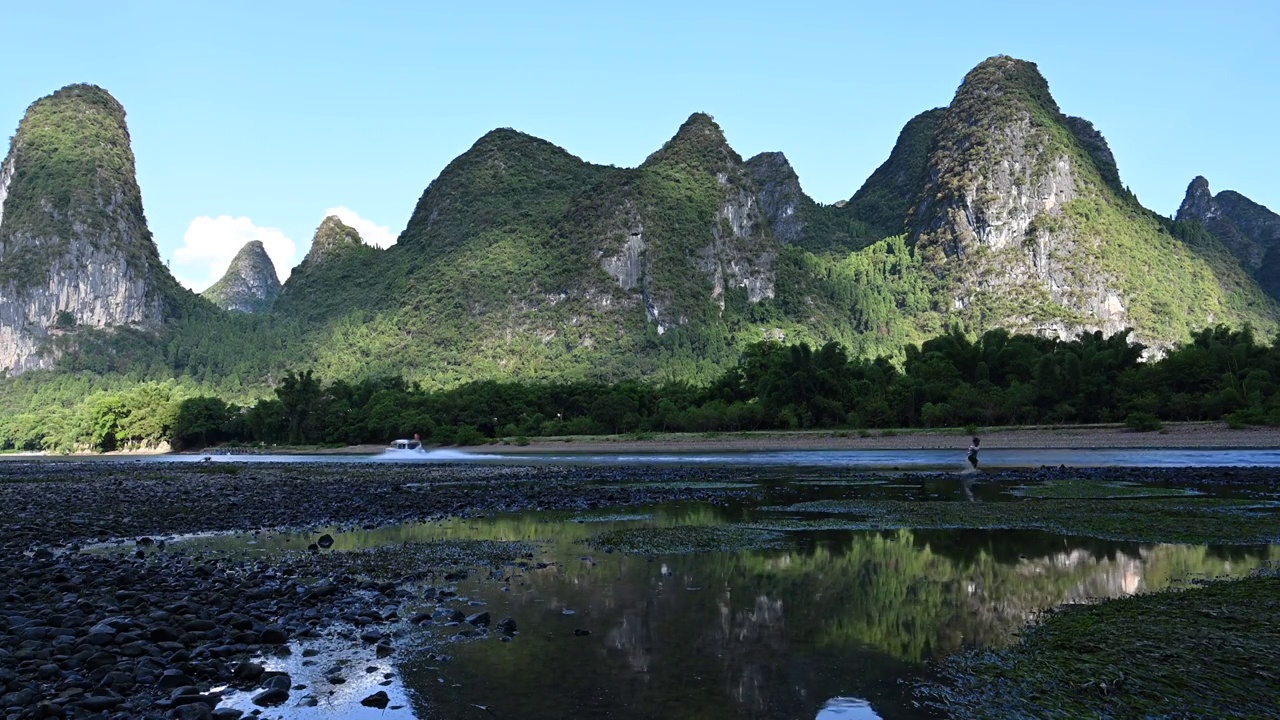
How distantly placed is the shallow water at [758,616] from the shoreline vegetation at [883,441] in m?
51.0

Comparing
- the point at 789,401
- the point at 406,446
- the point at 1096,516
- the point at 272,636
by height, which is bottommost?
the point at 406,446

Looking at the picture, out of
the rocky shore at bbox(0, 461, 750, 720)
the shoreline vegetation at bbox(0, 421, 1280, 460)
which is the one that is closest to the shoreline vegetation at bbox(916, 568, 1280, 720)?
the rocky shore at bbox(0, 461, 750, 720)

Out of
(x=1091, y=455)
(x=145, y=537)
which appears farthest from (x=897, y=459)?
(x=145, y=537)

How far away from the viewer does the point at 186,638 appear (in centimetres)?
943

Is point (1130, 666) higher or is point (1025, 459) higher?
point (1130, 666)

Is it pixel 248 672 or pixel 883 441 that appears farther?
pixel 883 441

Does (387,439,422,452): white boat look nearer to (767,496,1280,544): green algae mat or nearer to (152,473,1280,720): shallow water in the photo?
(767,496,1280,544): green algae mat

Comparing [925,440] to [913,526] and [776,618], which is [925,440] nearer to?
[913,526]

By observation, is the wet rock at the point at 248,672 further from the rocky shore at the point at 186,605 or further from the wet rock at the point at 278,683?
the wet rock at the point at 278,683

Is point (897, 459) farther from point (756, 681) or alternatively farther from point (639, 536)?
point (756, 681)

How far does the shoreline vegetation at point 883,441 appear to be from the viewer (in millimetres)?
60031

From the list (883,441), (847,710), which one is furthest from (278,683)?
(883,441)

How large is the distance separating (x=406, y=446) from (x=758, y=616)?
87654mm

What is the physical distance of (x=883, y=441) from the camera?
245 feet
